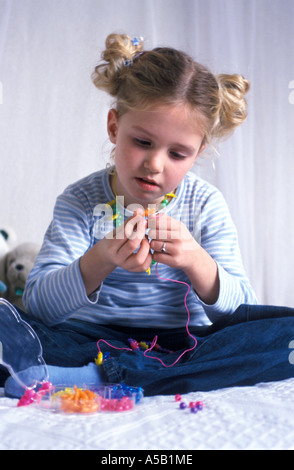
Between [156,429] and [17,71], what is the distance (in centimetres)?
141

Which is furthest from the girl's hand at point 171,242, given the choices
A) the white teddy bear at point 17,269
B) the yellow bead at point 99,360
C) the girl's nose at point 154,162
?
the white teddy bear at point 17,269

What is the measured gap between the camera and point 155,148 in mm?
1168

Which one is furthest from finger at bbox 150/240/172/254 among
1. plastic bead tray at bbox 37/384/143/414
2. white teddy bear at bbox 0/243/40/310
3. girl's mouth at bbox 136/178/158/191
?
white teddy bear at bbox 0/243/40/310

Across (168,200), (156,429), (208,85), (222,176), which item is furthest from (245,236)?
(156,429)

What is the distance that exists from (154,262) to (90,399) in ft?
1.19

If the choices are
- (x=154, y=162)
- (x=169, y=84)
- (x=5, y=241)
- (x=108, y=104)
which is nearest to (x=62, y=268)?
(x=154, y=162)

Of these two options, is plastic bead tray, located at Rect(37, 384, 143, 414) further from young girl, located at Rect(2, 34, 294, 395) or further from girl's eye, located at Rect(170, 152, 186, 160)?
girl's eye, located at Rect(170, 152, 186, 160)

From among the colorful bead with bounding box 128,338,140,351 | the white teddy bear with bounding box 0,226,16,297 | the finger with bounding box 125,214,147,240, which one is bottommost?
the colorful bead with bounding box 128,338,140,351

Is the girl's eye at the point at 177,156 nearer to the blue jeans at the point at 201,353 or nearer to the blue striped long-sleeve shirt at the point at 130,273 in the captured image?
the blue striped long-sleeve shirt at the point at 130,273

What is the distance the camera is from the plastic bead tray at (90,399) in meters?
0.89

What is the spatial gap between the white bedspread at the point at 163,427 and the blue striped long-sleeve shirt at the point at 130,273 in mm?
385

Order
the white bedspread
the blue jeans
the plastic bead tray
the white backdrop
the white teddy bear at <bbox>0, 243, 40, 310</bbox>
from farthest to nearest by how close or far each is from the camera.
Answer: the white backdrop
the white teddy bear at <bbox>0, 243, 40, 310</bbox>
the blue jeans
the plastic bead tray
the white bedspread

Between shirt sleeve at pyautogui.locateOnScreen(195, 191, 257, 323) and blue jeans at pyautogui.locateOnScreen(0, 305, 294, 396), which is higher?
shirt sleeve at pyautogui.locateOnScreen(195, 191, 257, 323)

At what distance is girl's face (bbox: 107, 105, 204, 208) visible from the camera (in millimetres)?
1165
